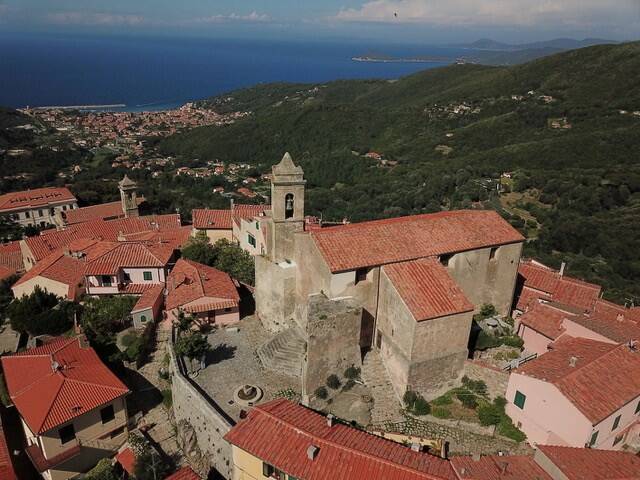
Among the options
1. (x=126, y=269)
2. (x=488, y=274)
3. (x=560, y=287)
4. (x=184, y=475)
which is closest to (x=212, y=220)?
(x=126, y=269)

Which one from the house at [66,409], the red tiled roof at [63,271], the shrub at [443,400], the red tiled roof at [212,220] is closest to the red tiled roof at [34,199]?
the red tiled roof at [63,271]

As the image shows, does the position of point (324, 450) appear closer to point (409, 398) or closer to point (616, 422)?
point (409, 398)

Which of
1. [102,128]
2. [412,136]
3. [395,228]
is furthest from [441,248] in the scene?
[102,128]

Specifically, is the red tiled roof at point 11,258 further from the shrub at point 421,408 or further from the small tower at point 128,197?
the shrub at point 421,408

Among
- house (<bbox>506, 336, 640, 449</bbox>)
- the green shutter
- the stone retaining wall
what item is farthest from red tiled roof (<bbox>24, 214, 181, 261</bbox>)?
house (<bbox>506, 336, 640, 449</bbox>)

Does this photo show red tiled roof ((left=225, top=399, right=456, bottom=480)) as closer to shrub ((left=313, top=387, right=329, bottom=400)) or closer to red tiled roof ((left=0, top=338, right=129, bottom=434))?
shrub ((left=313, top=387, right=329, bottom=400))

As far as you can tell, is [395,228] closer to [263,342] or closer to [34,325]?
[263,342]
